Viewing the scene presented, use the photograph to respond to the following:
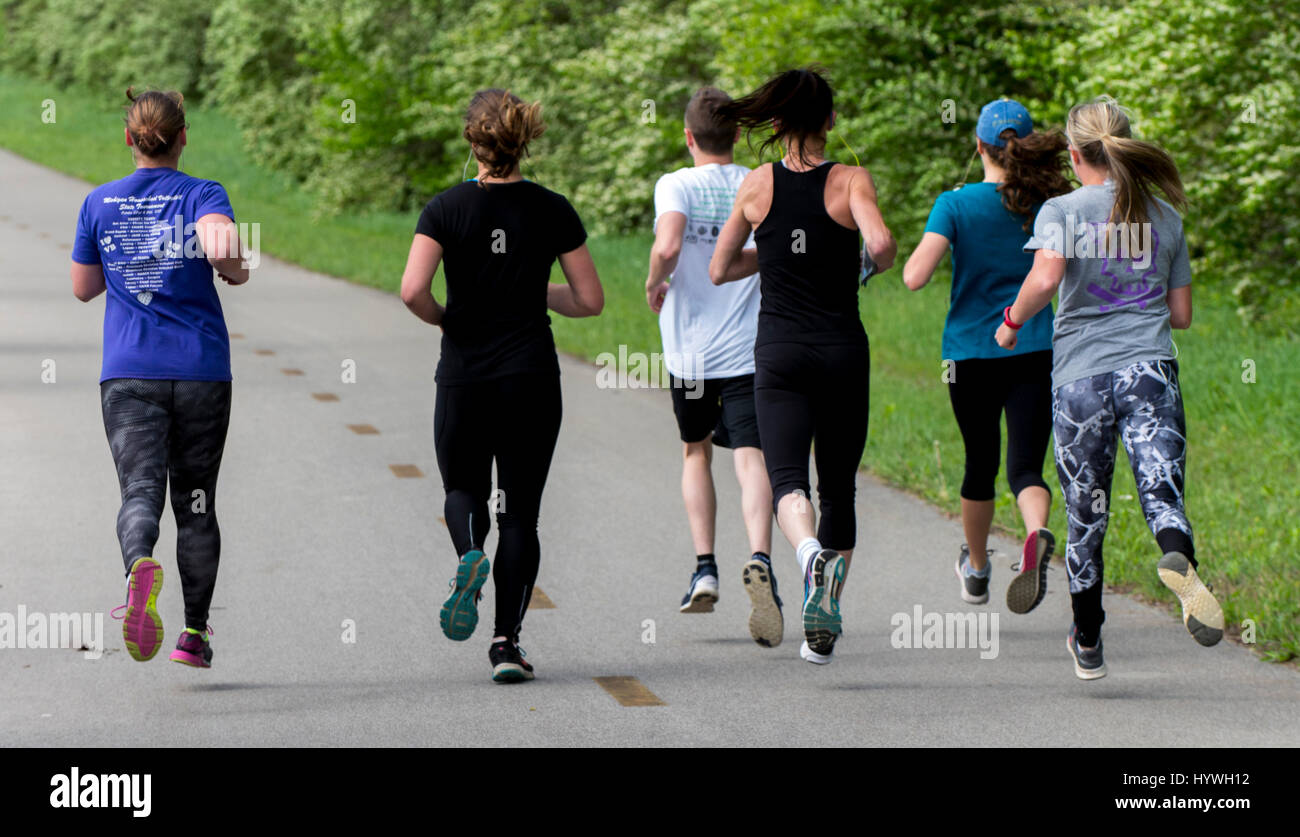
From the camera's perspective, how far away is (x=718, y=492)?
910cm

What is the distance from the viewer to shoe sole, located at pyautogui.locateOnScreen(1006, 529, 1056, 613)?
5.75 m

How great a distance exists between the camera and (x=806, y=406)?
566cm

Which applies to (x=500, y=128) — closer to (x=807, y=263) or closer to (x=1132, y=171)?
(x=807, y=263)

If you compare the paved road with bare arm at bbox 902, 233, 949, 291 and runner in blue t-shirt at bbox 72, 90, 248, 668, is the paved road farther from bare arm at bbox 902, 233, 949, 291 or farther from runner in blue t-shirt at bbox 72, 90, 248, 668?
bare arm at bbox 902, 233, 949, 291

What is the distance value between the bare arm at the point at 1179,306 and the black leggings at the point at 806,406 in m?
0.98

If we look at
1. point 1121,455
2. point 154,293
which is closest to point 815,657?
point 154,293

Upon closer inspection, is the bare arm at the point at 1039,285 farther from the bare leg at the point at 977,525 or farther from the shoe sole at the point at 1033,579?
the bare leg at the point at 977,525

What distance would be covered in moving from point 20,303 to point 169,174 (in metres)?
12.4

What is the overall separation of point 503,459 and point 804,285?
1131mm

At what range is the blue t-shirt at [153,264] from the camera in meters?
5.37

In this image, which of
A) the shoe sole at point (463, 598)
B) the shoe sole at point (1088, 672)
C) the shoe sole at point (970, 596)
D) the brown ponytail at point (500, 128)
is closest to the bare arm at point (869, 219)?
the brown ponytail at point (500, 128)

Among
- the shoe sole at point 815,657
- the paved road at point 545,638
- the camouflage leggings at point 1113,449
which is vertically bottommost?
the paved road at point 545,638
